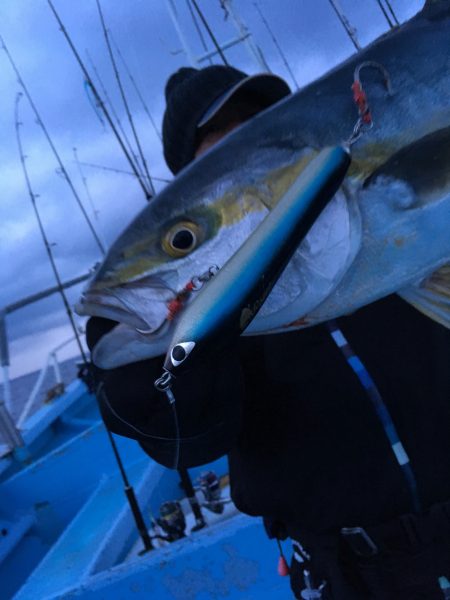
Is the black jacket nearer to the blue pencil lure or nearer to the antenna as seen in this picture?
the blue pencil lure

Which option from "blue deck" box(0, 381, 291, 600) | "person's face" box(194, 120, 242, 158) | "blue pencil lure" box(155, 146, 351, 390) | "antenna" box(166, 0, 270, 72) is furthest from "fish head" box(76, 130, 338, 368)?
"antenna" box(166, 0, 270, 72)

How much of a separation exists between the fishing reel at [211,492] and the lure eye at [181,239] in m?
2.30

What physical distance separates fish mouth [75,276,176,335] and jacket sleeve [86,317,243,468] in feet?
0.26

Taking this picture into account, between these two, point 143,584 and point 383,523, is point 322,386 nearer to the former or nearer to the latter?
point 383,523

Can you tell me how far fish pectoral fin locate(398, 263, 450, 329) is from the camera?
1241 millimetres

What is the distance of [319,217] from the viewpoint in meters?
1.12

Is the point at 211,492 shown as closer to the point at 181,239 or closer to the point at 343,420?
the point at 343,420

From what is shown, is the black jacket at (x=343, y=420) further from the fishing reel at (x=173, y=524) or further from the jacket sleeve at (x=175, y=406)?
the fishing reel at (x=173, y=524)

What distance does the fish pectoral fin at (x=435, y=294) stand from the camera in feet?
4.07

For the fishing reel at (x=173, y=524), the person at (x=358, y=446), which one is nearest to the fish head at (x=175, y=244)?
the person at (x=358, y=446)

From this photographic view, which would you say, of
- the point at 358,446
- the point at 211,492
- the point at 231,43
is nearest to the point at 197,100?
the point at 358,446

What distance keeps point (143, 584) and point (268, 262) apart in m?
2.28

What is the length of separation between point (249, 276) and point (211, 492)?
2758 mm

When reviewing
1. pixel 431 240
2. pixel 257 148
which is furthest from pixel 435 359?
pixel 257 148
